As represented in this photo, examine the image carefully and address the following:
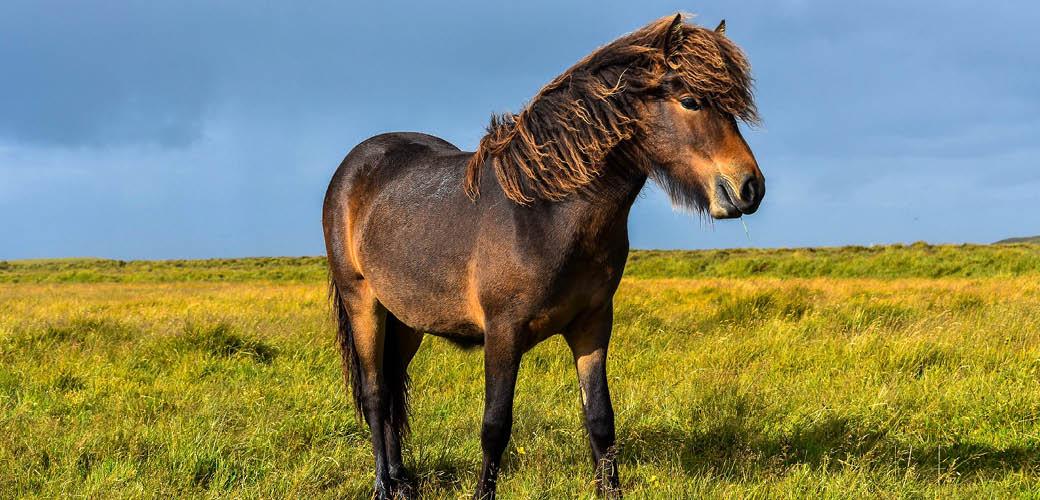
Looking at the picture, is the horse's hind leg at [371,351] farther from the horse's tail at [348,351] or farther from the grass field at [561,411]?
the grass field at [561,411]

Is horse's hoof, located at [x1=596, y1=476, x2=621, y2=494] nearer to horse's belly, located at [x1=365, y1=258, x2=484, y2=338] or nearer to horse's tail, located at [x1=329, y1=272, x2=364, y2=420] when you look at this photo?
horse's belly, located at [x1=365, y1=258, x2=484, y2=338]

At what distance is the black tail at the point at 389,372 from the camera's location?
426cm

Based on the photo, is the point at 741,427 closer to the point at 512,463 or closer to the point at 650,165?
the point at 512,463

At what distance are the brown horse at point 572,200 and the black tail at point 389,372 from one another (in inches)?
30.2

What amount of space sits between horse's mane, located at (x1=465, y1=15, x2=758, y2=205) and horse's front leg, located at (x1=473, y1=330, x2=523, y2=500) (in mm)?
625

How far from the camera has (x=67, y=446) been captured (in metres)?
4.19

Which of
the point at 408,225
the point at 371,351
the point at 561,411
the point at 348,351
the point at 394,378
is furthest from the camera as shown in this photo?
the point at 561,411

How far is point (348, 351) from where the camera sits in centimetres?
A: 450

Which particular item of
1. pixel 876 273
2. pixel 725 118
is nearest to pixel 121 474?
pixel 725 118

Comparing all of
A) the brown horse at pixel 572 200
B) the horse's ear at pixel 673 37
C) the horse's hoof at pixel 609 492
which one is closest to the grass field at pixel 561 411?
the horse's hoof at pixel 609 492

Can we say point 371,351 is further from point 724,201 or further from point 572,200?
point 724,201

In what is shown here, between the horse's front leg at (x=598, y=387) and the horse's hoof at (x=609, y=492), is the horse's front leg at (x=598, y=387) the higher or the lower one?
the higher one

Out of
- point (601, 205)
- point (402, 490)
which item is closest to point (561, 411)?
point (402, 490)

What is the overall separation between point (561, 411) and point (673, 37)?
3.04m
